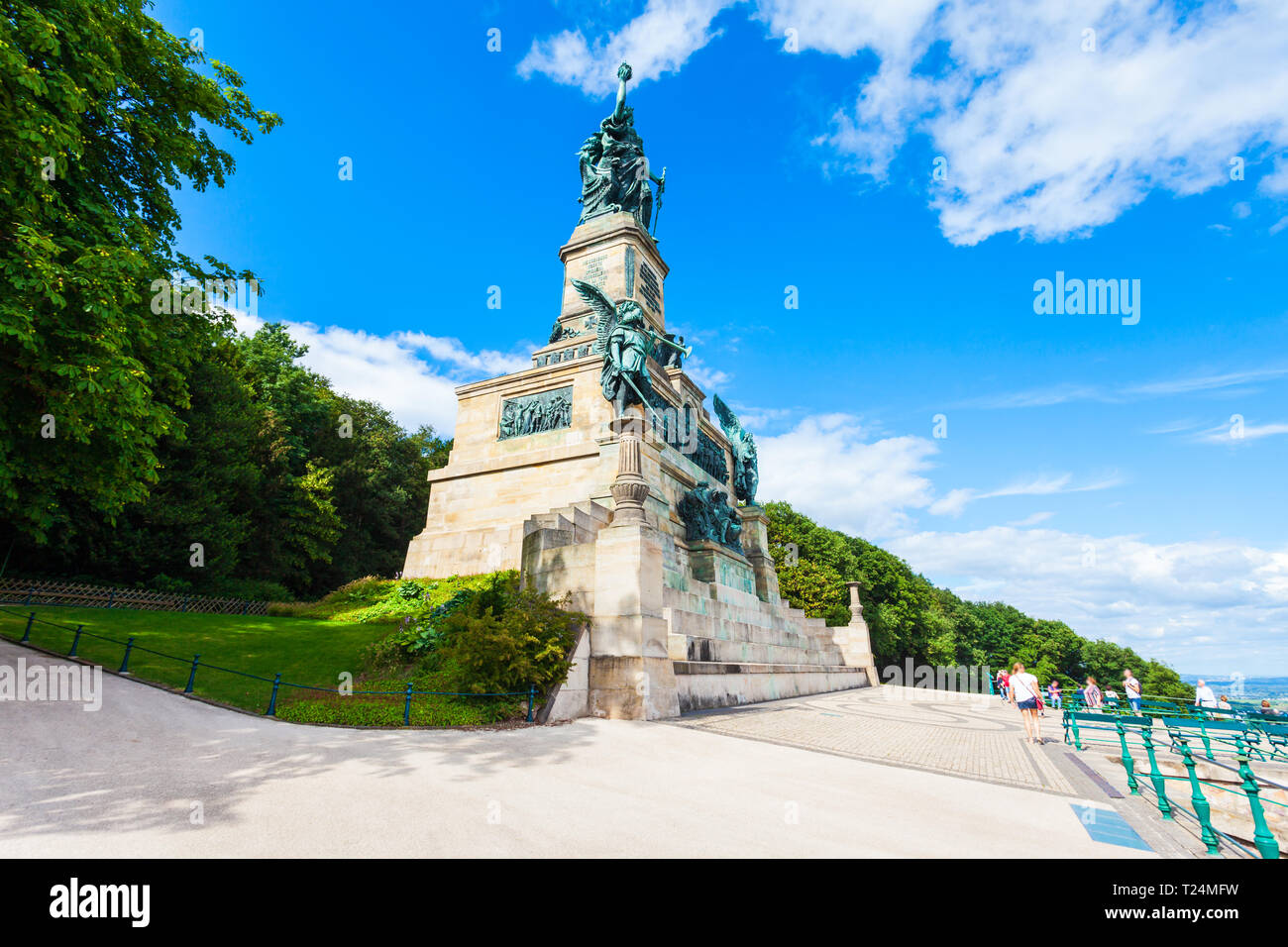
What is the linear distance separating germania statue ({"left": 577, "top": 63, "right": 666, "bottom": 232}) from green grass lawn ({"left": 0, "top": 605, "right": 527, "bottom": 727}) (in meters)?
26.0

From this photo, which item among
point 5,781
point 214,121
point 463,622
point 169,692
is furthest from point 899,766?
point 214,121

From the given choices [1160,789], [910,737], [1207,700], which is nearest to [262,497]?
[910,737]

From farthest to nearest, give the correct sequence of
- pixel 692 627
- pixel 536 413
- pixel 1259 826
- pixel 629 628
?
pixel 536 413 < pixel 692 627 < pixel 629 628 < pixel 1259 826

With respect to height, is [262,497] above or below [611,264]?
below

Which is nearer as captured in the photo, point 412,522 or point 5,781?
point 5,781

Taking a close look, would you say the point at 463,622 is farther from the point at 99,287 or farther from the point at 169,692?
the point at 99,287

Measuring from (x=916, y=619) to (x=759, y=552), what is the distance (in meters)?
41.2

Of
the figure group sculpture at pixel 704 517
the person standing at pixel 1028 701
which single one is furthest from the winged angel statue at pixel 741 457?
the person standing at pixel 1028 701

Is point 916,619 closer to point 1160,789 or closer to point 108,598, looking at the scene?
point 1160,789

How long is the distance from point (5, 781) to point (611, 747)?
6.73 metres

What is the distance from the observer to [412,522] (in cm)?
4450

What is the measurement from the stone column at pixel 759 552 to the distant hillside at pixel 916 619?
32.2 ft

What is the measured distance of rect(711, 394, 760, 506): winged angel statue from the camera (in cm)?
2920

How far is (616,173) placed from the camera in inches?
1385
